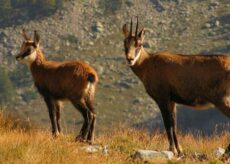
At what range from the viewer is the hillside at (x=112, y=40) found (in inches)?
4943

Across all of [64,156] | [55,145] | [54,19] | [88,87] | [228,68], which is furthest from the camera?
[54,19]

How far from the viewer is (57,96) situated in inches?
626

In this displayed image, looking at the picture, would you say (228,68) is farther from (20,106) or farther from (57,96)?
(20,106)

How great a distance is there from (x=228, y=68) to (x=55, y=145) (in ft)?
12.4

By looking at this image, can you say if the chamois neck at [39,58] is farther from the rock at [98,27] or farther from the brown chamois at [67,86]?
the rock at [98,27]

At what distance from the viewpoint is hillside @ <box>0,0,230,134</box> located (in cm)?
12556

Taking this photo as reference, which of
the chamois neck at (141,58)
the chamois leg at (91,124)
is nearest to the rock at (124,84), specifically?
the chamois leg at (91,124)

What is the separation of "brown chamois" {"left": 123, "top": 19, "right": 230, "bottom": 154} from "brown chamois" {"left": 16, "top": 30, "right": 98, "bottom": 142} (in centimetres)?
151

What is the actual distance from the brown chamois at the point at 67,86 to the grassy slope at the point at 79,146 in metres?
0.61

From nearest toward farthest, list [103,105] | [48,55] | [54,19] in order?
[103,105], [48,55], [54,19]

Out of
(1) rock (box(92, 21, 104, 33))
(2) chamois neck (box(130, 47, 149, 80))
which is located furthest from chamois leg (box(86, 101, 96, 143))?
(1) rock (box(92, 21, 104, 33))

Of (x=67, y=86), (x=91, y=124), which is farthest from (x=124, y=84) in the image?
(x=91, y=124)

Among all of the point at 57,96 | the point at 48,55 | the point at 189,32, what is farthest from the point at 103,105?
the point at 57,96

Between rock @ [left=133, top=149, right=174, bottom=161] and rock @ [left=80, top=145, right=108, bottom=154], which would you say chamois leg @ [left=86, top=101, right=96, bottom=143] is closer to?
rock @ [left=80, top=145, right=108, bottom=154]
